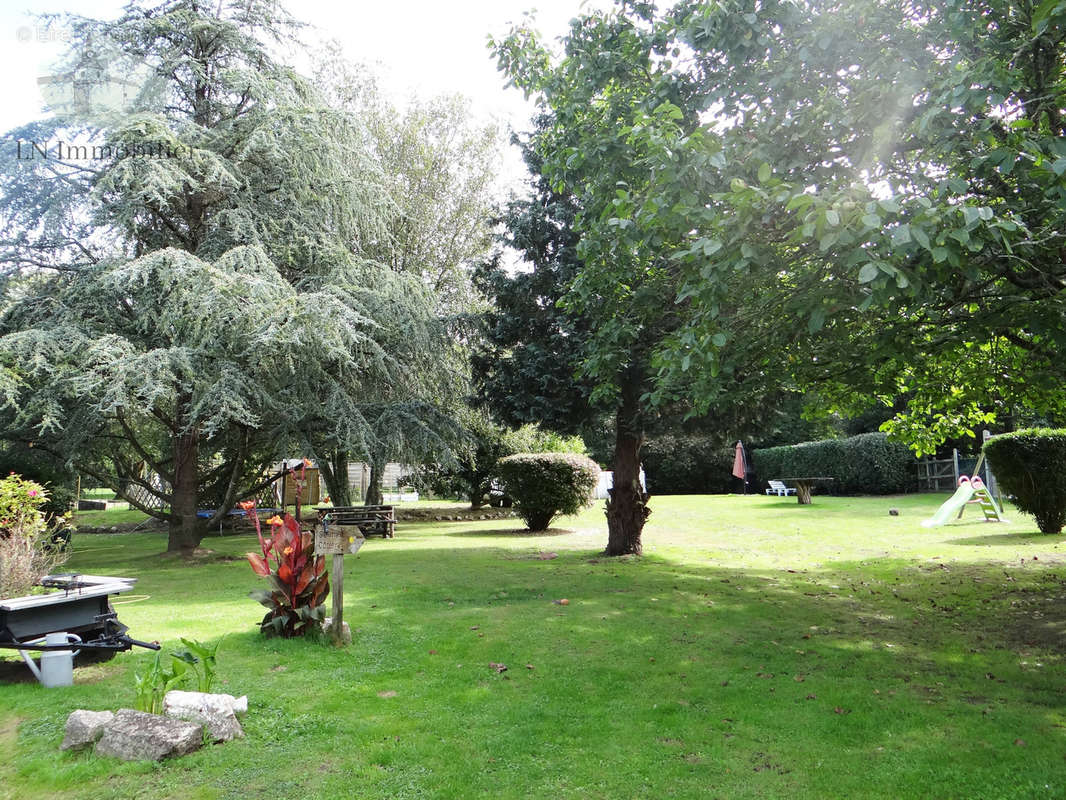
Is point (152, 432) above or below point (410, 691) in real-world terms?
above

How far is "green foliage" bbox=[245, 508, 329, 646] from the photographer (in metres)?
6.29

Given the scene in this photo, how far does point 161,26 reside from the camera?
1281 cm

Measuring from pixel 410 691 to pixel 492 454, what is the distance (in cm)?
1580

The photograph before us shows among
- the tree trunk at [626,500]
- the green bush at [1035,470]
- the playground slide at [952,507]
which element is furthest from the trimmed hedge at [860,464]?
the tree trunk at [626,500]

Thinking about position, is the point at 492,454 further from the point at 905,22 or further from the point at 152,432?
the point at 905,22

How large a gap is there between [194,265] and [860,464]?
2249 cm

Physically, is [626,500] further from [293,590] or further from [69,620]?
[69,620]

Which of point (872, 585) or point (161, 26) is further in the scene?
point (161, 26)

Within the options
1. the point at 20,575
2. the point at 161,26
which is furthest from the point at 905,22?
the point at 161,26

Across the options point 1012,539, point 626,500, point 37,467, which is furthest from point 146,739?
point 1012,539

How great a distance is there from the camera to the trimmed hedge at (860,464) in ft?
78.0

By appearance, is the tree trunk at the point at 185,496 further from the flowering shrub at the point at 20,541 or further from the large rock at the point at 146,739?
the large rock at the point at 146,739

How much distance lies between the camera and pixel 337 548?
5.92 meters

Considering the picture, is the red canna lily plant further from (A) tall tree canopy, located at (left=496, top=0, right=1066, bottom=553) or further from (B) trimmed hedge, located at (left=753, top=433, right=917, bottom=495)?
(B) trimmed hedge, located at (left=753, top=433, right=917, bottom=495)
